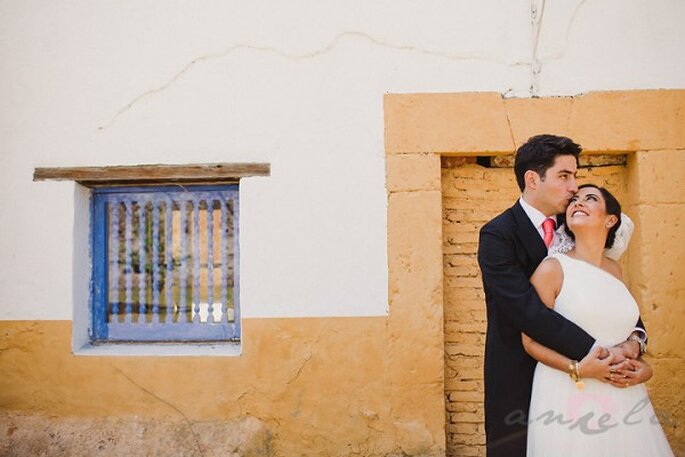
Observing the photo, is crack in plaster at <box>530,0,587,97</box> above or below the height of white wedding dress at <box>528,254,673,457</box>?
above

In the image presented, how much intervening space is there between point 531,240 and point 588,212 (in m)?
0.26

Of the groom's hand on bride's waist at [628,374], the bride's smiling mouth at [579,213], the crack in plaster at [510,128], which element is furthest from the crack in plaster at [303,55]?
the groom's hand on bride's waist at [628,374]

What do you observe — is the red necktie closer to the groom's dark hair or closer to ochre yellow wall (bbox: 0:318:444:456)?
the groom's dark hair

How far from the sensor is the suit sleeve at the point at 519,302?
2.22 m

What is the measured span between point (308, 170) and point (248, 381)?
5.05ft

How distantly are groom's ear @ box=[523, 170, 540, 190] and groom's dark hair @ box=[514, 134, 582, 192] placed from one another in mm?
15

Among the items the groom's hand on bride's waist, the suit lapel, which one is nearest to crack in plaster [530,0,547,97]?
the suit lapel

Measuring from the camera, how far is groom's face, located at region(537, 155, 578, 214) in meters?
2.53

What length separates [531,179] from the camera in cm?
262

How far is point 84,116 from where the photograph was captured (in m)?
4.15

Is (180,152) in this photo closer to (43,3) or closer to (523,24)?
(43,3)

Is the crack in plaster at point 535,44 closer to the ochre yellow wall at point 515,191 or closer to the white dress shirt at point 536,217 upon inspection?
the ochre yellow wall at point 515,191

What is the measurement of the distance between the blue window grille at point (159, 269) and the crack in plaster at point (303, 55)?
65cm

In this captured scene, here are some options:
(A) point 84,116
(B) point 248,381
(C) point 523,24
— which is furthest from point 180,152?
(C) point 523,24
